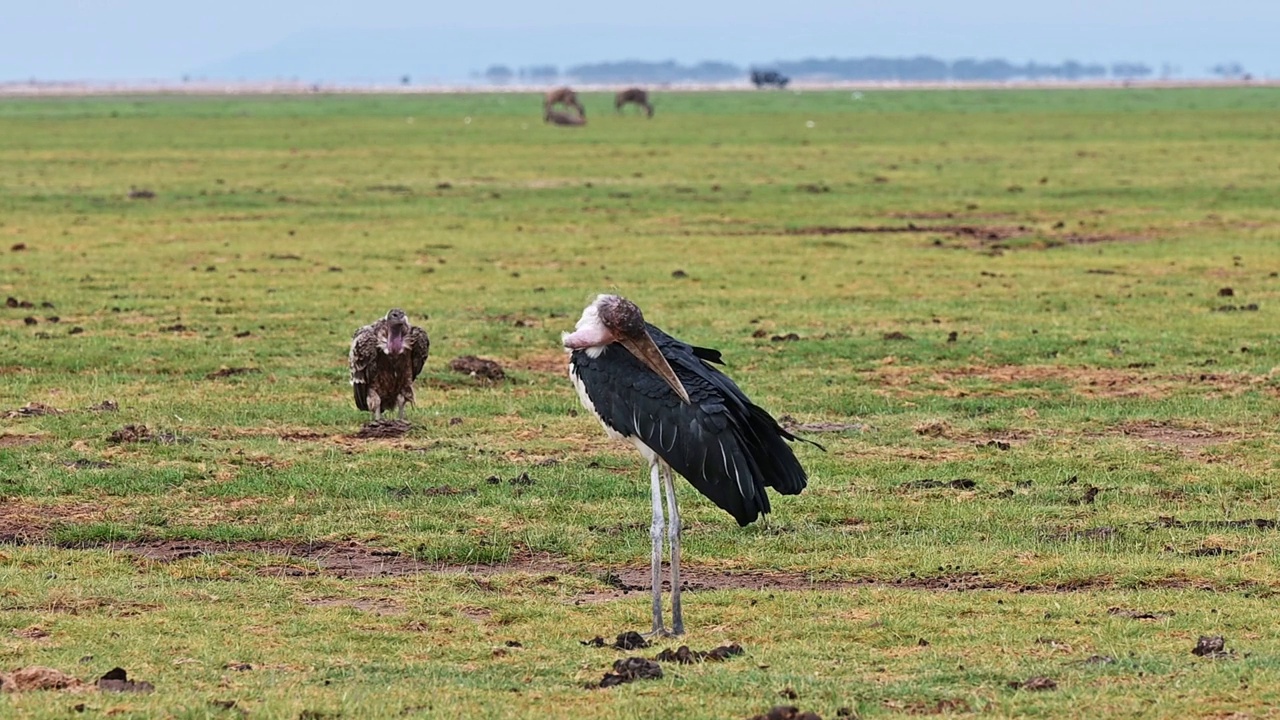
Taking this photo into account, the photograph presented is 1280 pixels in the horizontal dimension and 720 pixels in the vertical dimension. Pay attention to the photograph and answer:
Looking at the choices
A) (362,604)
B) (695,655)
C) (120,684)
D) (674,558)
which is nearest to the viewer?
(120,684)

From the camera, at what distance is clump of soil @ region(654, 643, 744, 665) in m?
7.98

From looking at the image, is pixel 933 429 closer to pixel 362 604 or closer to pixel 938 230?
pixel 362 604

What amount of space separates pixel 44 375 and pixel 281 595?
7327 mm

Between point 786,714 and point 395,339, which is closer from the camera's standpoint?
point 786,714

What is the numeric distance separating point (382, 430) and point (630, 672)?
20.7 feet

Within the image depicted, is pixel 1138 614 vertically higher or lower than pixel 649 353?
lower

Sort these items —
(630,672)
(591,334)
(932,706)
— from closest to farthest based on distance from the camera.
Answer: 1. (932,706)
2. (630,672)
3. (591,334)

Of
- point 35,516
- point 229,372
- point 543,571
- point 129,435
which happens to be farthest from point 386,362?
point 543,571

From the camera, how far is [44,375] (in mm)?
16016

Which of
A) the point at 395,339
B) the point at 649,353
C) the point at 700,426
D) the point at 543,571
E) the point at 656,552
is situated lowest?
the point at 543,571

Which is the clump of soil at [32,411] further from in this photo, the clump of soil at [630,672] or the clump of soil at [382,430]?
the clump of soil at [630,672]

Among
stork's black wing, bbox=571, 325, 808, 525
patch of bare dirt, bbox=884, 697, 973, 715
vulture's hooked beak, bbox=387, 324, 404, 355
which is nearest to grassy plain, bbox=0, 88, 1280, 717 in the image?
patch of bare dirt, bbox=884, 697, 973, 715

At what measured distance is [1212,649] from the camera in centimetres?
804

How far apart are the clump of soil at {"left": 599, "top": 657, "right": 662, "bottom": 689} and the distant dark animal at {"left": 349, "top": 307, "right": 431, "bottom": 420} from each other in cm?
620
